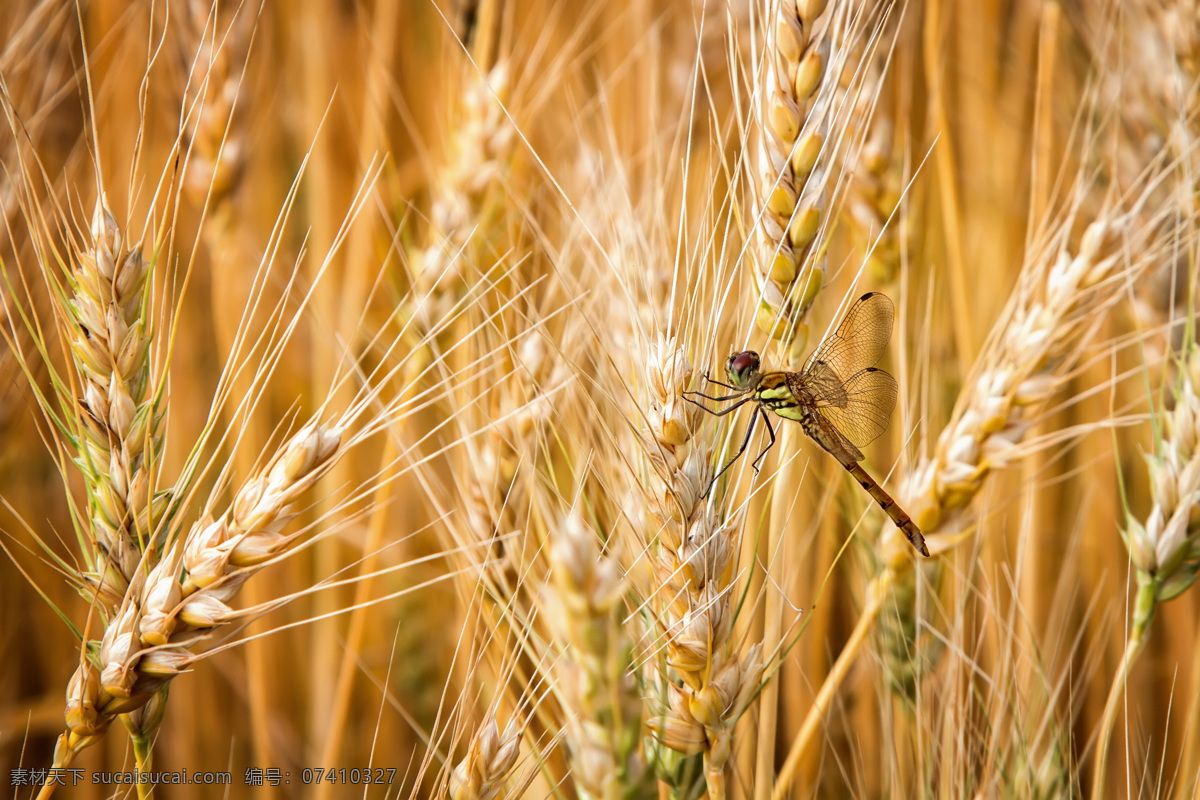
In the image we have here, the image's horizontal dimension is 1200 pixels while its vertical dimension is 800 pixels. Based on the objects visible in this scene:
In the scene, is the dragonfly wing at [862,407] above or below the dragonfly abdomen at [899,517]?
above

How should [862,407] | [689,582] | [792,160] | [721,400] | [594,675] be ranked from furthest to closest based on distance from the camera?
[862,407] → [721,400] → [792,160] → [689,582] → [594,675]

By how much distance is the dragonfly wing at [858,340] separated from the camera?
0.98m

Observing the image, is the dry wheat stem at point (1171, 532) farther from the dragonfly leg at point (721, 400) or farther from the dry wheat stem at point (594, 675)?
the dry wheat stem at point (594, 675)

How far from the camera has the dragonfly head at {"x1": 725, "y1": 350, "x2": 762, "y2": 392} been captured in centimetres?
81

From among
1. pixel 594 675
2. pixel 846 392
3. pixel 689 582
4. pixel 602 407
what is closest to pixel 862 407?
pixel 846 392

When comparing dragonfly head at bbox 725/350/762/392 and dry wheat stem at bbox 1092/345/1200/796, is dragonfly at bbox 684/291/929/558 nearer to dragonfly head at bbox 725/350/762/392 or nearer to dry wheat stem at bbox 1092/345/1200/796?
dragonfly head at bbox 725/350/762/392

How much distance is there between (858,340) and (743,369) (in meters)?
0.34

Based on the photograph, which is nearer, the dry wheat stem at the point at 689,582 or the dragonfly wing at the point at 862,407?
the dry wheat stem at the point at 689,582

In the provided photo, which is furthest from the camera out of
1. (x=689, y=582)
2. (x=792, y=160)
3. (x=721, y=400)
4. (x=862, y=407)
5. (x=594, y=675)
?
(x=862, y=407)

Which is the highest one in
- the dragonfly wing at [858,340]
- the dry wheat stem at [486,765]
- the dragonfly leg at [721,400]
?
the dragonfly wing at [858,340]

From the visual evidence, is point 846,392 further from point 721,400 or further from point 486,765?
point 486,765

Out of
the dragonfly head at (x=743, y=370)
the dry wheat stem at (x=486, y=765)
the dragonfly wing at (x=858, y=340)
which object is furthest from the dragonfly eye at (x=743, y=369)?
the dry wheat stem at (x=486, y=765)

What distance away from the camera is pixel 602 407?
2.89ft

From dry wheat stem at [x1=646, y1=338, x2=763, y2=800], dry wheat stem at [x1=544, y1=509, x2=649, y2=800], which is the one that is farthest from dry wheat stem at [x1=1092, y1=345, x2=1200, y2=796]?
dry wheat stem at [x1=544, y1=509, x2=649, y2=800]
